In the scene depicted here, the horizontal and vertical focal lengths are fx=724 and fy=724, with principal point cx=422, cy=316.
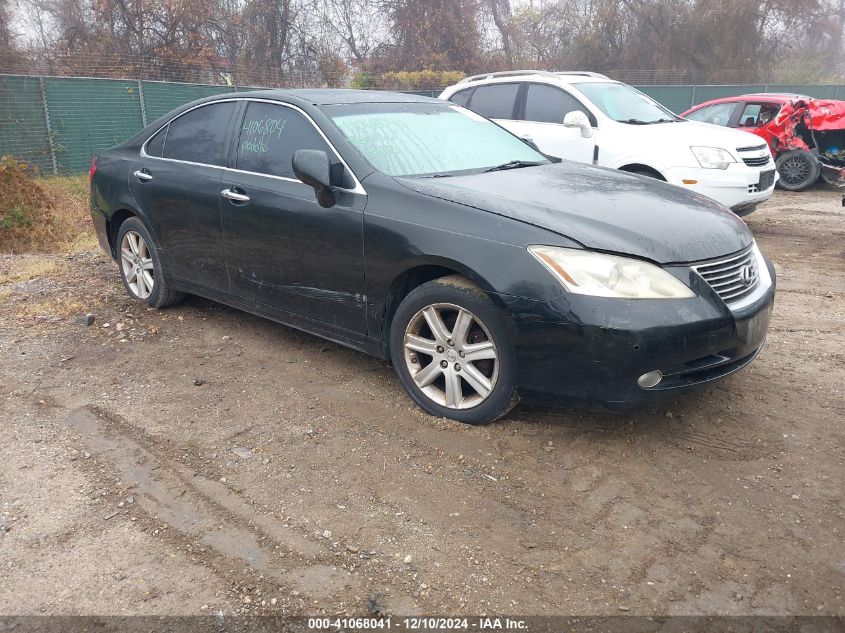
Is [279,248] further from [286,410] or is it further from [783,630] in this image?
[783,630]

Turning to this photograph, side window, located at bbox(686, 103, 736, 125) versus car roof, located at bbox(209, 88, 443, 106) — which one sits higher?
car roof, located at bbox(209, 88, 443, 106)

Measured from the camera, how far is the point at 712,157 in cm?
800

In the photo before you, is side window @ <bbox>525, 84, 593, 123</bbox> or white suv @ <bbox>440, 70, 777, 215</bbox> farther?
side window @ <bbox>525, 84, 593, 123</bbox>

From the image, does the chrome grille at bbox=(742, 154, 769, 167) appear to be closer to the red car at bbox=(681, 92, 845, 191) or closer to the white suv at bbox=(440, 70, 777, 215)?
the white suv at bbox=(440, 70, 777, 215)

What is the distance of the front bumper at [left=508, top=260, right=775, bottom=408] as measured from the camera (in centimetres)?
317

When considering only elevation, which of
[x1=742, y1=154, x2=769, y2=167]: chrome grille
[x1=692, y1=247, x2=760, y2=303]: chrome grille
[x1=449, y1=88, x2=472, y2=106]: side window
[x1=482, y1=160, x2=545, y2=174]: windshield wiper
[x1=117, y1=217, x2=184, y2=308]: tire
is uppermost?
[x1=449, y1=88, x2=472, y2=106]: side window

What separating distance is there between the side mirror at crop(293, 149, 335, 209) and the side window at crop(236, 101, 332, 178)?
0.78 feet

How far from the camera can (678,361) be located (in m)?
3.26

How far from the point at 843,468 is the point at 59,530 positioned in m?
3.42

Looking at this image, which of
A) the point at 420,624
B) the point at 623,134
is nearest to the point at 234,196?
the point at 420,624

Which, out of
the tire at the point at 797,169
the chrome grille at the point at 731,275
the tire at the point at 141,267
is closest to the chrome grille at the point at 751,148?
the tire at the point at 797,169

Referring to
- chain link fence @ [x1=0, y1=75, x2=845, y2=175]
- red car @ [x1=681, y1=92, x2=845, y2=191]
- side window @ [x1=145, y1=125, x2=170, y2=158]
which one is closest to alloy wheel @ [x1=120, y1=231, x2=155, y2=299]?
side window @ [x1=145, y1=125, x2=170, y2=158]

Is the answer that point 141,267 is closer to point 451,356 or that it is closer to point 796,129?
point 451,356

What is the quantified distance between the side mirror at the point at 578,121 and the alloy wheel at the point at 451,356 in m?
4.82
